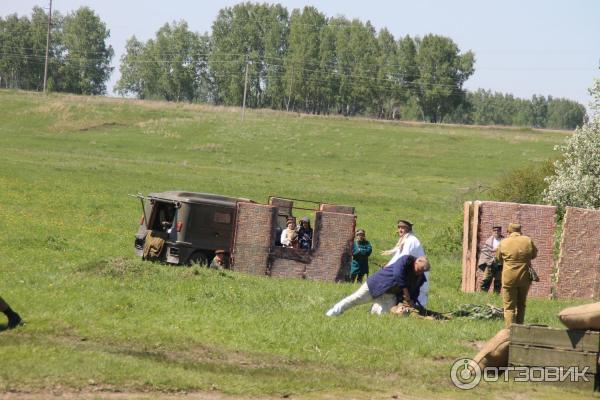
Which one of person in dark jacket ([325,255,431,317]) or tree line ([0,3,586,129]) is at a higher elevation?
tree line ([0,3,586,129])

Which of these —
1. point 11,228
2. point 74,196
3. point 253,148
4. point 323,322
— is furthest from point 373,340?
point 253,148

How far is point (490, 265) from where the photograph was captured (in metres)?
21.9

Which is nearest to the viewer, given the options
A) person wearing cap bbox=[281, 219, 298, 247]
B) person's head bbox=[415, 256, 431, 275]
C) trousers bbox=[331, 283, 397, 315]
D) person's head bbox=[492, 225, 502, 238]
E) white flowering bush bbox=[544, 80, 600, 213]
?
person's head bbox=[415, 256, 431, 275]

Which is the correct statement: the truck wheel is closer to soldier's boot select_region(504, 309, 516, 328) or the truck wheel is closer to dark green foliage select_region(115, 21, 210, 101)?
soldier's boot select_region(504, 309, 516, 328)

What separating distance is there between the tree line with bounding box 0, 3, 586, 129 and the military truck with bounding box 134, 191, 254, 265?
119 m

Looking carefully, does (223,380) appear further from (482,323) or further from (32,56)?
(32,56)

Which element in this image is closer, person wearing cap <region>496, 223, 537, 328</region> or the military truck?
person wearing cap <region>496, 223, 537, 328</region>

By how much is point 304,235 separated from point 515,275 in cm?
913

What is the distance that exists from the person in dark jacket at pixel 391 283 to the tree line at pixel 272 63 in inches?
5044

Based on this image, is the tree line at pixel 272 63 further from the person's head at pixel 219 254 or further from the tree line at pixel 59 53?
the person's head at pixel 219 254

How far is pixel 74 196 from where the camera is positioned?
1511 inches

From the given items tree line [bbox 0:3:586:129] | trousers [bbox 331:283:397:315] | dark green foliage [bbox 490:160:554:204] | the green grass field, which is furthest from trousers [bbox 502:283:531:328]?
tree line [bbox 0:3:586:129]

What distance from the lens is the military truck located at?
77.8 feet

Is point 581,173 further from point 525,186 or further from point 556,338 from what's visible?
point 556,338
